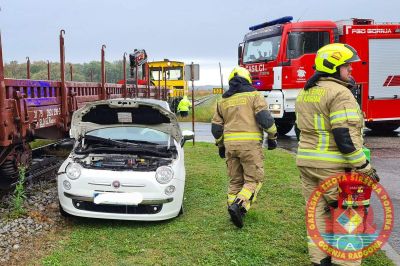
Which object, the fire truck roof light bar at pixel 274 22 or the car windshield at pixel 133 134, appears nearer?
the car windshield at pixel 133 134

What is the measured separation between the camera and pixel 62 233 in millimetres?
5129

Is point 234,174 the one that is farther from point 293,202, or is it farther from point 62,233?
point 62,233

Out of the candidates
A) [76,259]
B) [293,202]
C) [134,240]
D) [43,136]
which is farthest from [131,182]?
[43,136]

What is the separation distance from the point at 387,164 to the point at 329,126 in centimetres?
652

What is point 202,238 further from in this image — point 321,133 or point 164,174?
point 321,133

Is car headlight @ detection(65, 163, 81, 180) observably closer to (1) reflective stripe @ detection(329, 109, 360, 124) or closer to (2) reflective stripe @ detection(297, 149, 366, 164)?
(2) reflective stripe @ detection(297, 149, 366, 164)

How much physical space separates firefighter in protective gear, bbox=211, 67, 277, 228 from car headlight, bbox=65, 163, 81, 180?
1789 millimetres

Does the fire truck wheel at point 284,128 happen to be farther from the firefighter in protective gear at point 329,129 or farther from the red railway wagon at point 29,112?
the firefighter in protective gear at point 329,129

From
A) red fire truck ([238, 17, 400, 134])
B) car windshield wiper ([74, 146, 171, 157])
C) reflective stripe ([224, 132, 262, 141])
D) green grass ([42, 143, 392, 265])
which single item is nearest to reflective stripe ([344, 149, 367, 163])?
green grass ([42, 143, 392, 265])

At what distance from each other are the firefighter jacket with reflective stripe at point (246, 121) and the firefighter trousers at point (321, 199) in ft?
3.98

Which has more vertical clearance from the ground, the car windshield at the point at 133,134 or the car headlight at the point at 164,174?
the car windshield at the point at 133,134

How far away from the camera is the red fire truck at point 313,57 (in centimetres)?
1284

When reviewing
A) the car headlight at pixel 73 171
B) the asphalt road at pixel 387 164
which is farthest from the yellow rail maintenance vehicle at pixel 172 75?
the car headlight at pixel 73 171

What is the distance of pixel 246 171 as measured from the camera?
207 inches
